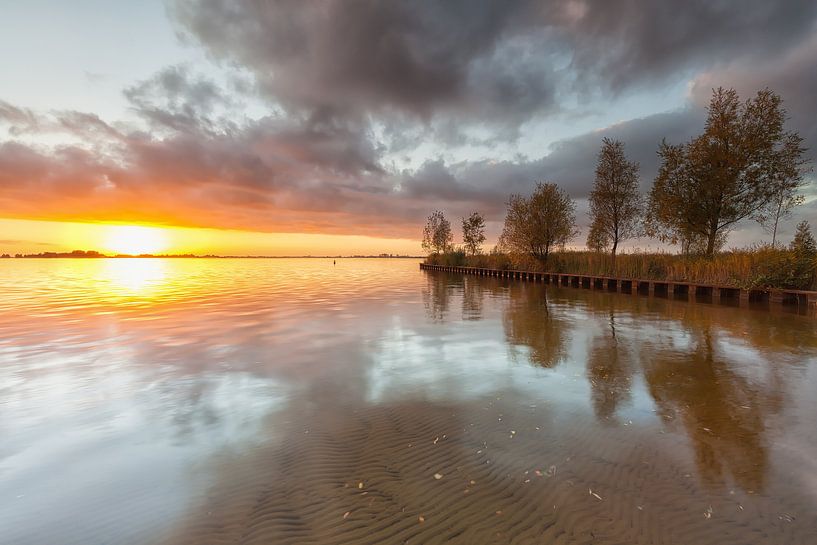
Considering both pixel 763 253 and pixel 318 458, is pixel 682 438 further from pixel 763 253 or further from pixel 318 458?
pixel 763 253

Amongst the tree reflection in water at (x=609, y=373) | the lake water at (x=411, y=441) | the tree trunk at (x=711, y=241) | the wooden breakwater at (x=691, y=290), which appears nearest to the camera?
the lake water at (x=411, y=441)

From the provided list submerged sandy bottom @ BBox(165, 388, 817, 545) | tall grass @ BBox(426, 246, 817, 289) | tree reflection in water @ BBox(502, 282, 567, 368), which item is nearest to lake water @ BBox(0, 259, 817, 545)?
submerged sandy bottom @ BBox(165, 388, 817, 545)

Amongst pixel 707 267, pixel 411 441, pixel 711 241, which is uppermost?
pixel 711 241

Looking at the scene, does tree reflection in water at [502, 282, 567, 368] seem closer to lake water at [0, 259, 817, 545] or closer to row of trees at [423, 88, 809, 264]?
lake water at [0, 259, 817, 545]

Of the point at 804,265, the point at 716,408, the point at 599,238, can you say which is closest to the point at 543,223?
the point at 599,238

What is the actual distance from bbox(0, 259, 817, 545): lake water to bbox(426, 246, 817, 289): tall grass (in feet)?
37.3

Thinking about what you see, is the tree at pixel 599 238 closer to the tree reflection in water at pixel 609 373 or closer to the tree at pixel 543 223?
the tree at pixel 543 223

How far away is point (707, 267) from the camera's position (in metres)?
22.2

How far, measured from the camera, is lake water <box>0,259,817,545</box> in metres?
3.11

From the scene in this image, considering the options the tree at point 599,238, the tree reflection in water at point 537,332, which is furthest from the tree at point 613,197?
the tree reflection in water at point 537,332

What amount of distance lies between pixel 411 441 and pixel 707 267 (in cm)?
2491

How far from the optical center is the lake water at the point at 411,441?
3107 mm

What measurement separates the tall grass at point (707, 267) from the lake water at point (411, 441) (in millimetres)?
11373

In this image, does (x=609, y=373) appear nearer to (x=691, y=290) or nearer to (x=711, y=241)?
(x=691, y=290)
